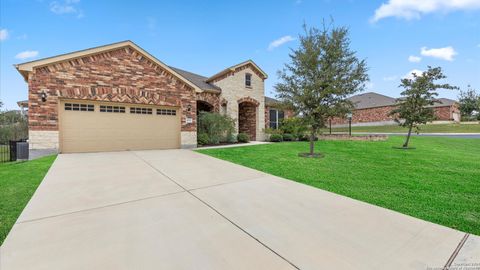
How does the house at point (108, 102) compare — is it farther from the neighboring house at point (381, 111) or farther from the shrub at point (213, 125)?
the neighboring house at point (381, 111)

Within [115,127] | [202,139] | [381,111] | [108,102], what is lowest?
[202,139]

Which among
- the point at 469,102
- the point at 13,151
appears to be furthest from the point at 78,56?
the point at 469,102

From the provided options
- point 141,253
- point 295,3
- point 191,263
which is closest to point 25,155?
point 141,253

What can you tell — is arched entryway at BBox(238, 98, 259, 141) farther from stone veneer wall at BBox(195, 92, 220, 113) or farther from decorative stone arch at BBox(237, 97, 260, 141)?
stone veneer wall at BBox(195, 92, 220, 113)

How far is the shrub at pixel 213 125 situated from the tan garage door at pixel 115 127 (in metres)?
1.94

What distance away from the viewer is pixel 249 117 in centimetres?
1714

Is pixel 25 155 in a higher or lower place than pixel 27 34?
lower

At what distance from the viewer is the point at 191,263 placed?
1956 millimetres

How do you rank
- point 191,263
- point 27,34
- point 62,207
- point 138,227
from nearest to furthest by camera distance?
point 191,263, point 138,227, point 62,207, point 27,34

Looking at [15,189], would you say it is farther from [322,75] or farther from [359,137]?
[359,137]

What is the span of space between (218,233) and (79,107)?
10046mm

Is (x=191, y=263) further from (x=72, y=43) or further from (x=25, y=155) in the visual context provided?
(x=72, y=43)

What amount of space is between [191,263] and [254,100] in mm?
15046

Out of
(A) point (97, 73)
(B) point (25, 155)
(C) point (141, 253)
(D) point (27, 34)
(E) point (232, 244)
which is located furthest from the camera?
(D) point (27, 34)
